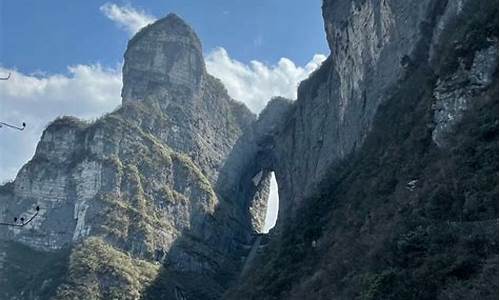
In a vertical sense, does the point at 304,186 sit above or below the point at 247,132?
below

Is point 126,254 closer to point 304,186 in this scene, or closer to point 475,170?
point 304,186

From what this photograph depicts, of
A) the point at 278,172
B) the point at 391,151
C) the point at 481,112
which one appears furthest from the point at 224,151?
the point at 481,112

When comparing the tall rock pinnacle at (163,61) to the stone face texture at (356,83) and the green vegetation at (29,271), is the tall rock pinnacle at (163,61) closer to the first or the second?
the stone face texture at (356,83)

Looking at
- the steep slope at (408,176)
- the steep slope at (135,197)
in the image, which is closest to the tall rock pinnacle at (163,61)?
the steep slope at (135,197)

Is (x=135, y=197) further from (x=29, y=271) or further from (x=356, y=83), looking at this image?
(x=356, y=83)

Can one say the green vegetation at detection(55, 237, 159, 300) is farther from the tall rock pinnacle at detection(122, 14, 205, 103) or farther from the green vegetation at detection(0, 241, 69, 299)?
the tall rock pinnacle at detection(122, 14, 205, 103)

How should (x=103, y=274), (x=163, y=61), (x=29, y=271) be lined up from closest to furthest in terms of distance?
1. (x=103, y=274)
2. (x=29, y=271)
3. (x=163, y=61)

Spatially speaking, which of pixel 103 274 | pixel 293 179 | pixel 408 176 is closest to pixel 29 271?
pixel 103 274
